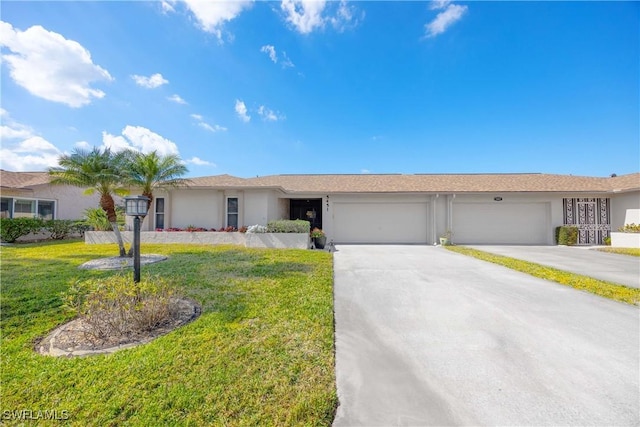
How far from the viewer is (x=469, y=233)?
14602 millimetres

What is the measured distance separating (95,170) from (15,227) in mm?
10560

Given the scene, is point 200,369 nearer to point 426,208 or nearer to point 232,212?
point 232,212

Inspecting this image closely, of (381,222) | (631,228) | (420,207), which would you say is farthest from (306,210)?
(631,228)

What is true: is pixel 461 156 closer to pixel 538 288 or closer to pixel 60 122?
pixel 538 288

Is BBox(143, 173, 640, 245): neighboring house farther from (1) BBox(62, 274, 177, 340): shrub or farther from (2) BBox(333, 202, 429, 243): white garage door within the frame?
(1) BBox(62, 274, 177, 340): shrub

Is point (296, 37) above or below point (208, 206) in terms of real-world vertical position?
above

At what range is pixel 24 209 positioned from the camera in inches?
618

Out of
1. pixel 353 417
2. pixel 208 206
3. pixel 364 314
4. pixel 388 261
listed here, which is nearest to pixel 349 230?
pixel 388 261

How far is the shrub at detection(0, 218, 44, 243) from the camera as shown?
1324cm

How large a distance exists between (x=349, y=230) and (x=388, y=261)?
19.5ft

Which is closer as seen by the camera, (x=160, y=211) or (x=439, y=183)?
(x=160, y=211)

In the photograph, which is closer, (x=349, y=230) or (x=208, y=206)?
(x=208, y=206)

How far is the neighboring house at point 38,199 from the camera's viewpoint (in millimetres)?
14938

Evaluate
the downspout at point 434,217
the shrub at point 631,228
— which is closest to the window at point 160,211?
the downspout at point 434,217
